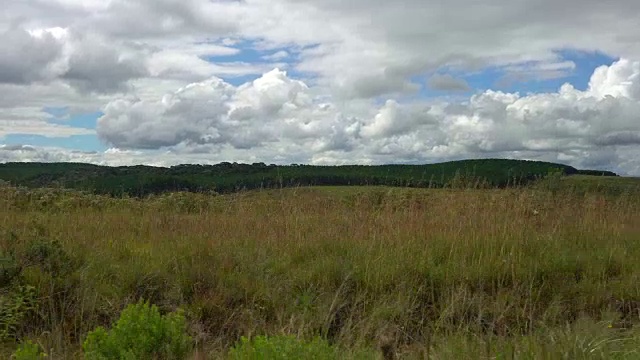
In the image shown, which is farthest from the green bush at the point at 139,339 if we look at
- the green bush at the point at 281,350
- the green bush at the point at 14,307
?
the green bush at the point at 14,307

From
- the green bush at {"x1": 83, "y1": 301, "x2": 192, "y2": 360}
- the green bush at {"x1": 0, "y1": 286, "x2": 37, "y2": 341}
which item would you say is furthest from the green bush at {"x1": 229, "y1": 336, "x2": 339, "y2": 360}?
the green bush at {"x1": 0, "y1": 286, "x2": 37, "y2": 341}

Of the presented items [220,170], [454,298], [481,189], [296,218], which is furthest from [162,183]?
[220,170]

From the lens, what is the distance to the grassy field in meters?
5.35

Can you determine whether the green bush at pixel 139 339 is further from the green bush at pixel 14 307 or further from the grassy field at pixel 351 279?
the green bush at pixel 14 307

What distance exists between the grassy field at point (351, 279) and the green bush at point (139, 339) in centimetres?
23

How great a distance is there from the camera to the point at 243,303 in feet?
20.3

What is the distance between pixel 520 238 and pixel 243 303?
4.02 m

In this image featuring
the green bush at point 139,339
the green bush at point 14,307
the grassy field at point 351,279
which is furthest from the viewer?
the grassy field at point 351,279

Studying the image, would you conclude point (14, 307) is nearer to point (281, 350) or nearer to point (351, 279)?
point (281, 350)

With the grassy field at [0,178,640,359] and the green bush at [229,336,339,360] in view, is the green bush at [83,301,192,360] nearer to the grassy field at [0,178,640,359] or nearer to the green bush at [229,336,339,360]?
the grassy field at [0,178,640,359]

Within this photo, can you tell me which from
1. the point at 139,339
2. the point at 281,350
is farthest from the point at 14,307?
the point at 281,350

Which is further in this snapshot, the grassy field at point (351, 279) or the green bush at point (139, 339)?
the grassy field at point (351, 279)

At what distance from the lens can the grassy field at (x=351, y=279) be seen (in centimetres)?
535

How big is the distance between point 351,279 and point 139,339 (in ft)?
9.67
